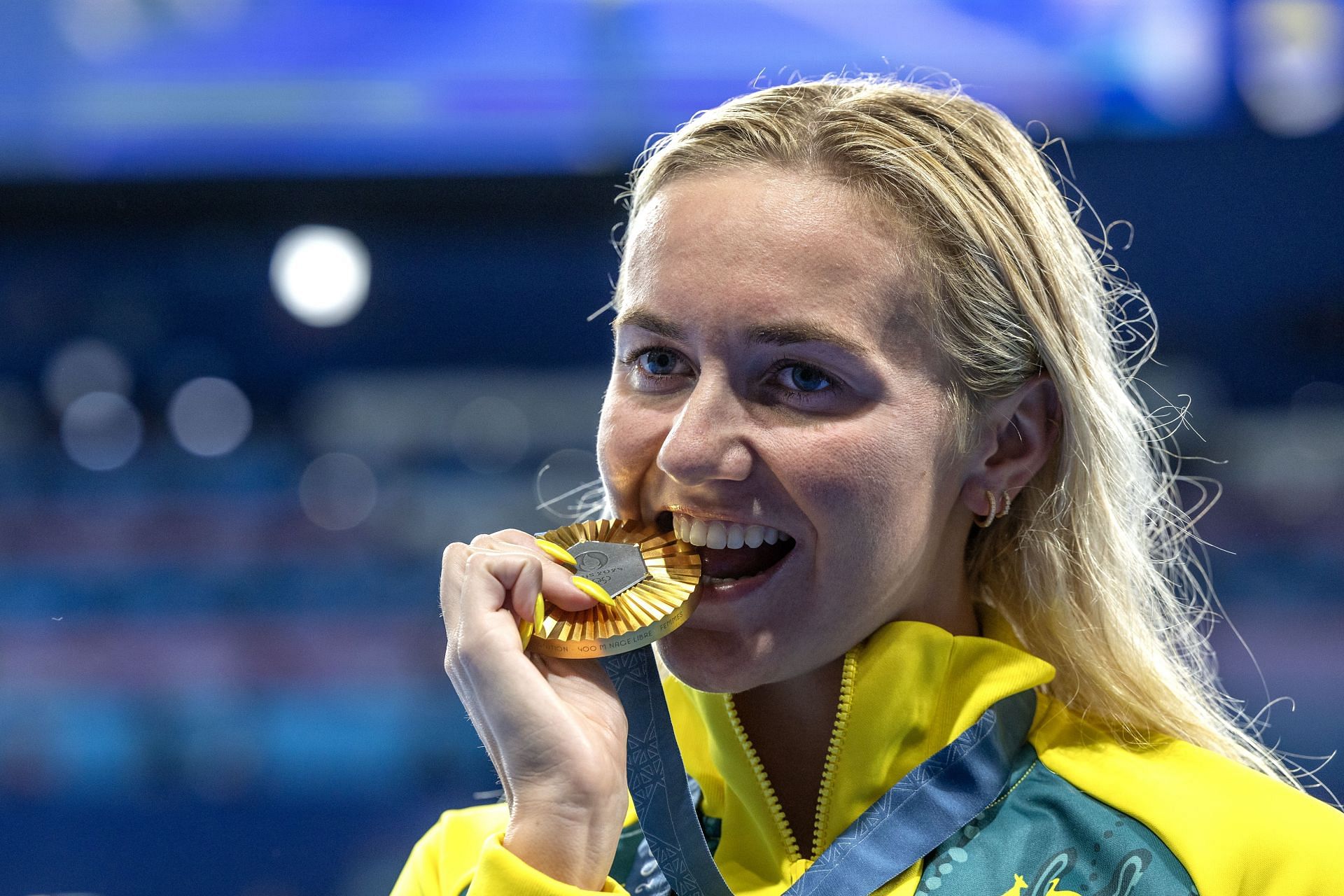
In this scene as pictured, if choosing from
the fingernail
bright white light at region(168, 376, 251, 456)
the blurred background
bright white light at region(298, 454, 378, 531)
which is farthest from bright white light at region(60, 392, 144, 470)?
the fingernail

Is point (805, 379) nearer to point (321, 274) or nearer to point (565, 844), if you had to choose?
point (565, 844)

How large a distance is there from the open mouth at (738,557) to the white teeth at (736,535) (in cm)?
1

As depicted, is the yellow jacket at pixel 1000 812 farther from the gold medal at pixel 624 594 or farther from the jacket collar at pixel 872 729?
the gold medal at pixel 624 594

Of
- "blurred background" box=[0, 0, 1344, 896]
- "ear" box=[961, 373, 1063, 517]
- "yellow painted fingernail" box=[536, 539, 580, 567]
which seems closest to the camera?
"yellow painted fingernail" box=[536, 539, 580, 567]

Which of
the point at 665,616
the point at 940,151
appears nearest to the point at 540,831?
the point at 665,616

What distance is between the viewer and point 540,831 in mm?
1104

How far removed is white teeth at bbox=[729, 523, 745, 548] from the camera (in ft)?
4.02

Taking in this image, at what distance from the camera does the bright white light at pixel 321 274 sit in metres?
4.95

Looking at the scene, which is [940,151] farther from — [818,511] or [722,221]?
[818,511]

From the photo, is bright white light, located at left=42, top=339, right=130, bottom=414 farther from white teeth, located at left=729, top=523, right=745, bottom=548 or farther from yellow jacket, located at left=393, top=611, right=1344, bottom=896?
white teeth, located at left=729, top=523, right=745, bottom=548

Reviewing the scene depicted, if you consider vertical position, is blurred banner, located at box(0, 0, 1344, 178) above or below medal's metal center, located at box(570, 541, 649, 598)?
above

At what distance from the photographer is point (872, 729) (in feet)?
4.14

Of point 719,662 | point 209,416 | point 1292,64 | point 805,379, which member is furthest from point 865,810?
point 209,416

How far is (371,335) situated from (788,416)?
4.15 metres
